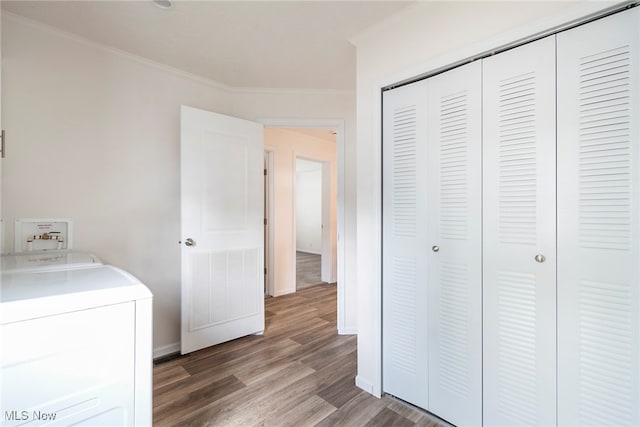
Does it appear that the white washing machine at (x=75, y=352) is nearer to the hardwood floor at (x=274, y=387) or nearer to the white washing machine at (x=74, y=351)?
the white washing machine at (x=74, y=351)

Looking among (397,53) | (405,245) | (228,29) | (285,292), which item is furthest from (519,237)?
(285,292)

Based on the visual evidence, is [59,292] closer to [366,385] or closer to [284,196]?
[366,385]

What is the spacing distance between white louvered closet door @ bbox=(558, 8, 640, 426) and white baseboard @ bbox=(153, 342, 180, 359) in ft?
8.36

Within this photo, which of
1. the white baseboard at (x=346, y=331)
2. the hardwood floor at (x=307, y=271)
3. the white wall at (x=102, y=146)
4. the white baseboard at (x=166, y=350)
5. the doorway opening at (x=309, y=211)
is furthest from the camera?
the doorway opening at (x=309, y=211)

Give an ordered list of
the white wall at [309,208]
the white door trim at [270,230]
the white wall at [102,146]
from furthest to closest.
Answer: the white wall at [309,208] → the white door trim at [270,230] → the white wall at [102,146]

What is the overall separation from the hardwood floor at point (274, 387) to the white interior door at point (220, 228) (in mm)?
244

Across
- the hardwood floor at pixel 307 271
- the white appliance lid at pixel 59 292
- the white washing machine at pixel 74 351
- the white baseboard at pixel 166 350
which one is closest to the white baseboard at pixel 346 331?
the white baseboard at pixel 166 350

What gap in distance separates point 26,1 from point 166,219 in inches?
59.9

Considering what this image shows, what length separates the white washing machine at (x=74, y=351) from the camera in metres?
0.81

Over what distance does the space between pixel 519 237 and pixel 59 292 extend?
179cm

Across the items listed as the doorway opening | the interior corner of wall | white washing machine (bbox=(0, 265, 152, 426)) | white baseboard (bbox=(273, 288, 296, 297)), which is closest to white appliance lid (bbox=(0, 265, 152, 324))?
white washing machine (bbox=(0, 265, 152, 426))

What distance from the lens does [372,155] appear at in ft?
6.19

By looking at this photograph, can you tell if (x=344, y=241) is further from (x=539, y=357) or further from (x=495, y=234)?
(x=539, y=357)

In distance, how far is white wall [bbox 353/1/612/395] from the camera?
1.33 meters
